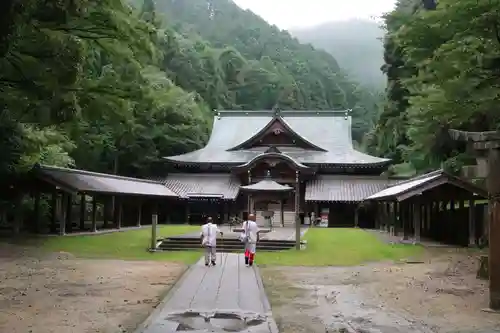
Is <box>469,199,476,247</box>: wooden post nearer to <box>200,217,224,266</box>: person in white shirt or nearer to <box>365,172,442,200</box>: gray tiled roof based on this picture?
<box>365,172,442,200</box>: gray tiled roof

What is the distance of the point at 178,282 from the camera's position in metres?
10.2

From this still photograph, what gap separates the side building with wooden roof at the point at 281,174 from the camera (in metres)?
32.7

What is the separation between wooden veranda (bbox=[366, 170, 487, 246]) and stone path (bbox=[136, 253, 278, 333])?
9.14 metres

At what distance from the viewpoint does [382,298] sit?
9.21 m

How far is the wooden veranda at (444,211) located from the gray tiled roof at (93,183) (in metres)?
12.1

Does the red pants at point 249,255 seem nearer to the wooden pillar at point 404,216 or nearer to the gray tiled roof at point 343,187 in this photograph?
the wooden pillar at point 404,216

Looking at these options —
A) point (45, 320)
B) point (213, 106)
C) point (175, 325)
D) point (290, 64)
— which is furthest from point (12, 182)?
point (290, 64)

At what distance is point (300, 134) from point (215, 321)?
33932 mm

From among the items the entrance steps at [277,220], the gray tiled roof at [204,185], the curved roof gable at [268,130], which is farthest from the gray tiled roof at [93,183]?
the curved roof gable at [268,130]

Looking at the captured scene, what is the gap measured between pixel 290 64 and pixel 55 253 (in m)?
65.5

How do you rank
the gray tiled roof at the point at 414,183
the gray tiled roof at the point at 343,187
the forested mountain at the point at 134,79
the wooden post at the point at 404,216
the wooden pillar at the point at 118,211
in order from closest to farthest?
the forested mountain at the point at 134,79
the gray tiled roof at the point at 414,183
the wooden post at the point at 404,216
the wooden pillar at the point at 118,211
the gray tiled roof at the point at 343,187

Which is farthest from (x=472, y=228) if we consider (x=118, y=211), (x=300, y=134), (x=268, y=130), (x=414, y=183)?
(x=300, y=134)

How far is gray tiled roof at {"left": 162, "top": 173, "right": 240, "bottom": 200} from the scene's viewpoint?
32844 millimetres

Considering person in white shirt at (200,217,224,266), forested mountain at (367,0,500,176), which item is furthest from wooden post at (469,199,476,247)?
person in white shirt at (200,217,224,266)
